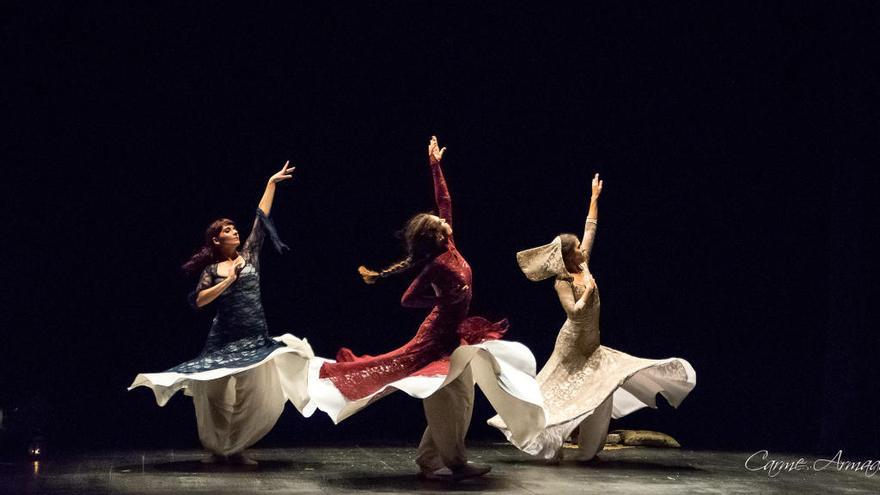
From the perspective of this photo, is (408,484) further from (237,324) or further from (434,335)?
(237,324)

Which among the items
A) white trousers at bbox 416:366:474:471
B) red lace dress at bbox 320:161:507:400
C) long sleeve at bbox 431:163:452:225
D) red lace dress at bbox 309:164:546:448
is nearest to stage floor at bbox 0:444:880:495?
white trousers at bbox 416:366:474:471

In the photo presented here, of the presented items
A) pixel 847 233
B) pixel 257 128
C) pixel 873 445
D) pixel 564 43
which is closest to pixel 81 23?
pixel 257 128

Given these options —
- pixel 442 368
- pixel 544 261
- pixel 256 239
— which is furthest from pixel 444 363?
pixel 256 239

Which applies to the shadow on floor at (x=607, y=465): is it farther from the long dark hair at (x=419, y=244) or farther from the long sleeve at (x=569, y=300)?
the long dark hair at (x=419, y=244)

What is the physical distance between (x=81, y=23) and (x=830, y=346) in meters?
5.39

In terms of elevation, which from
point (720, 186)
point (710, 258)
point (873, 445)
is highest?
point (720, 186)

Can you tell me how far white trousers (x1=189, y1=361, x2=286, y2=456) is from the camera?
5.01 metres

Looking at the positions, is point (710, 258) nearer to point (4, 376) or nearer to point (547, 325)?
point (547, 325)

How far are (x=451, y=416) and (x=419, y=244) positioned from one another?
754mm

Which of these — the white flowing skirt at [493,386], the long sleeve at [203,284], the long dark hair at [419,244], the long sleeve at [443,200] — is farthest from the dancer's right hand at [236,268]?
the long sleeve at [443,200]

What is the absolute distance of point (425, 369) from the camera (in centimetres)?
442

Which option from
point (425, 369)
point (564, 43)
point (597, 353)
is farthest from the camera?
point (564, 43)

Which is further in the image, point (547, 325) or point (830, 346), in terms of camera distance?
point (547, 325)

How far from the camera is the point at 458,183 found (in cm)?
725
